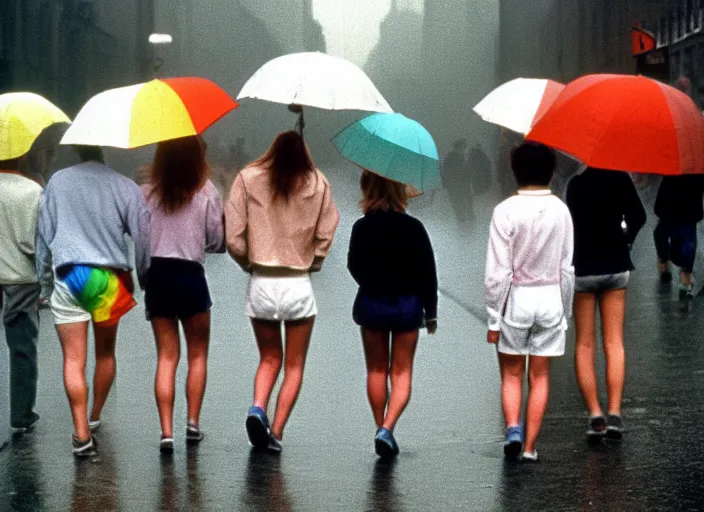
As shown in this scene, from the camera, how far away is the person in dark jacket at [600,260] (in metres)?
8.06

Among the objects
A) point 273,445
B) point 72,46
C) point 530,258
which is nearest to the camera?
point 530,258

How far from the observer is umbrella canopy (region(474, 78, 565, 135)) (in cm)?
814

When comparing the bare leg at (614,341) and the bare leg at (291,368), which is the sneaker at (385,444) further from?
the bare leg at (614,341)

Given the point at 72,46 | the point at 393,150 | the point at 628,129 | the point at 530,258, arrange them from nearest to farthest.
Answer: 1. the point at 628,129
2. the point at 530,258
3. the point at 393,150
4. the point at 72,46

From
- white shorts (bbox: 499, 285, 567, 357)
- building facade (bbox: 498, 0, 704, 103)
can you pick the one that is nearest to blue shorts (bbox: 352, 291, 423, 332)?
white shorts (bbox: 499, 285, 567, 357)

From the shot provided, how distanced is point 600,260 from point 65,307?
2666 mm

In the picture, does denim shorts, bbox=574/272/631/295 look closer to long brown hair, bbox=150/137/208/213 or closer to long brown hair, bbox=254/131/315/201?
long brown hair, bbox=254/131/315/201

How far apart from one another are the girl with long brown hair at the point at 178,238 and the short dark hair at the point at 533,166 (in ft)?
4.80

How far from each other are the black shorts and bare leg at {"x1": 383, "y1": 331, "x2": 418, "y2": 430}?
0.99 m

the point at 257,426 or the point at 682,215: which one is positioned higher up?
the point at 682,215

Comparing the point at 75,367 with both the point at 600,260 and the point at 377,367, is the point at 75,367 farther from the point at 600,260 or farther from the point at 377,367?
the point at 600,260

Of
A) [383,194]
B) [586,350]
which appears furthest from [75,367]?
[586,350]

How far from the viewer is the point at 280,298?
7.80m

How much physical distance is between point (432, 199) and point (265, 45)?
3130 mm
